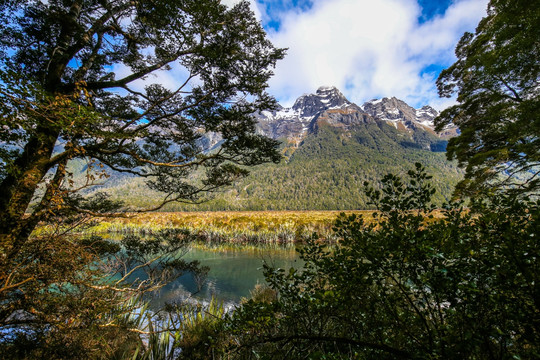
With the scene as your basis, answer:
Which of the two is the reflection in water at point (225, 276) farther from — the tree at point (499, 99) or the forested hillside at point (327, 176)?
the forested hillside at point (327, 176)

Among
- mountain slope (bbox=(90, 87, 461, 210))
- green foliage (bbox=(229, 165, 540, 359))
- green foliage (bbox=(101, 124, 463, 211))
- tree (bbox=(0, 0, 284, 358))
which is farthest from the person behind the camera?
mountain slope (bbox=(90, 87, 461, 210))

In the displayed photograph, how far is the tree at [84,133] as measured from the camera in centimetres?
241

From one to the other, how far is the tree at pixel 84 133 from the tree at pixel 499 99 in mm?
5870

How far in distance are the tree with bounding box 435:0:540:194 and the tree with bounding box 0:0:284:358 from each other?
19.3 ft

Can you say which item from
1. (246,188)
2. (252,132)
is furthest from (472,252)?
(246,188)

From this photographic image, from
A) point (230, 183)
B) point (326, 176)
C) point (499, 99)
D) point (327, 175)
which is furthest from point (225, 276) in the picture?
point (327, 175)

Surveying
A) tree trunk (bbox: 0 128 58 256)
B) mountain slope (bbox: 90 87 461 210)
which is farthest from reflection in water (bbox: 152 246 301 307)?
mountain slope (bbox: 90 87 461 210)

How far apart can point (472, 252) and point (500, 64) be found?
8077 mm

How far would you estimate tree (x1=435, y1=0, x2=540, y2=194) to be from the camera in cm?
523

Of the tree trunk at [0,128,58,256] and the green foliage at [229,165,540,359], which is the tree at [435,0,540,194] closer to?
the green foliage at [229,165,540,359]

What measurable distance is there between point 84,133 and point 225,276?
1442 cm

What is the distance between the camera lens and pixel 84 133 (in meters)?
3.22

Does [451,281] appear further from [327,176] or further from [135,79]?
[327,176]

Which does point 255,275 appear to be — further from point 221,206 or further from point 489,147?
point 221,206
